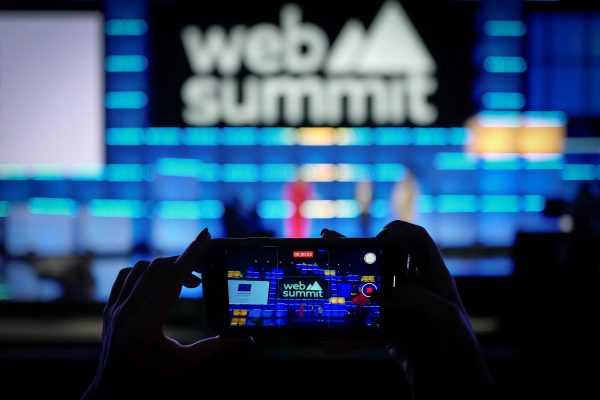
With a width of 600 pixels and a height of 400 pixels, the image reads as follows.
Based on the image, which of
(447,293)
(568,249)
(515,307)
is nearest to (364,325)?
(447,293)

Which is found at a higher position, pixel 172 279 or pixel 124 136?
pixel 124 136

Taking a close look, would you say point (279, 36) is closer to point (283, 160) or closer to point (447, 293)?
point (283, 160)

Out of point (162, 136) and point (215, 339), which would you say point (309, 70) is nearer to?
point (162, 136)

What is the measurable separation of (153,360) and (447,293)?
415mm

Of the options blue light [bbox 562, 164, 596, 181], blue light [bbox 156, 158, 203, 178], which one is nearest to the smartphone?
blue light [bbox 156, 158, 203, 178]

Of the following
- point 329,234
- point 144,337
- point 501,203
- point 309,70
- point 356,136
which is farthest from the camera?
point 501,203

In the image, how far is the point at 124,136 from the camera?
21.8 feet

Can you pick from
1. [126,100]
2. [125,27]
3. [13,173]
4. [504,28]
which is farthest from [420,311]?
[13,173]

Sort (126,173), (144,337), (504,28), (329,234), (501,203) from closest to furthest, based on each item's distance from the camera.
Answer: (144,337) → (329,234) → (126,173) → (504,28) → (501,203)

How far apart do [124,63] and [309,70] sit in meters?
2.28

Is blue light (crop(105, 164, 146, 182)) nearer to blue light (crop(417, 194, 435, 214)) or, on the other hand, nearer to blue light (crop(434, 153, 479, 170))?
blue light (crop(417, 194, 435, 214))

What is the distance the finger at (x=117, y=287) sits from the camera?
77cm

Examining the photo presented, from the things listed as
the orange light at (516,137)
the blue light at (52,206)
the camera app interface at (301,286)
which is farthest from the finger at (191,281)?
the blue light at (52,206)

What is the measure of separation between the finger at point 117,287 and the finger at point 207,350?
12 cm
